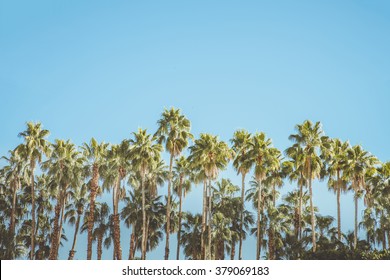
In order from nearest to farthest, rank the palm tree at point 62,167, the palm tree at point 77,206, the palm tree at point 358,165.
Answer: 1. the palm tree at point 358,165
2. the palm tree at point 62,167
3. the palm tree at point 77,206

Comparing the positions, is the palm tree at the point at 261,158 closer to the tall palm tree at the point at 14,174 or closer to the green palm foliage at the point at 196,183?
the green palm foliage at the point at 196,183

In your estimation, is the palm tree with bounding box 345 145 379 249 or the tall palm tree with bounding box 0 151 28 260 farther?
the tall palm tree with bounding box 0 151 28 260

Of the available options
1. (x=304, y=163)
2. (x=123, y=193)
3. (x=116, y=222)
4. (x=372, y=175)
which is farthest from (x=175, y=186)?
(x=372, y=175)

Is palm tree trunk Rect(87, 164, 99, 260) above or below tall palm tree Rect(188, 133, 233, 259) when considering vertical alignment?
below

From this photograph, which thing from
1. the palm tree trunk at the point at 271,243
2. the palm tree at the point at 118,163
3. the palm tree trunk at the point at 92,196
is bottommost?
the palm tree trunk at the point at 271,243

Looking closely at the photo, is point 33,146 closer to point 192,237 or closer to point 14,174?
point 14,174

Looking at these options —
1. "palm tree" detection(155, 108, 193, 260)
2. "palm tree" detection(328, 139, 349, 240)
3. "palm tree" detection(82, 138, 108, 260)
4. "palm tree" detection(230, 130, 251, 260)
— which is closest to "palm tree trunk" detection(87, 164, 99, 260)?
"palm tree" detection(82, 138, 108, 260)

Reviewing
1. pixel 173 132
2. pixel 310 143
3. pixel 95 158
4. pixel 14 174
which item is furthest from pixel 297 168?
pixel 14 174

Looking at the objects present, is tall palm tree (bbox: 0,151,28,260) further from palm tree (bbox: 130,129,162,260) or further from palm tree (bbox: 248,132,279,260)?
palm tree (bbox: 248,132,279,260)

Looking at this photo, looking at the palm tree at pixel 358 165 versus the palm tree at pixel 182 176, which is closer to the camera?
the palm tree at pixel 358 165

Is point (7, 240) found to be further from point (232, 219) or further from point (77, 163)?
point (232, 219)

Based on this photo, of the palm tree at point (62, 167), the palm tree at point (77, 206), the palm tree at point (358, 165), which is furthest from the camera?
the palm tree at point (77, 206)

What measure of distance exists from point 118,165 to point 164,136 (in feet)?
19.9

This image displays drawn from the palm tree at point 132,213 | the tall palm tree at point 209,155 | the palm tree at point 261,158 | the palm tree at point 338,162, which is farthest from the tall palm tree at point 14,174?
the palm tree at point 338,162
